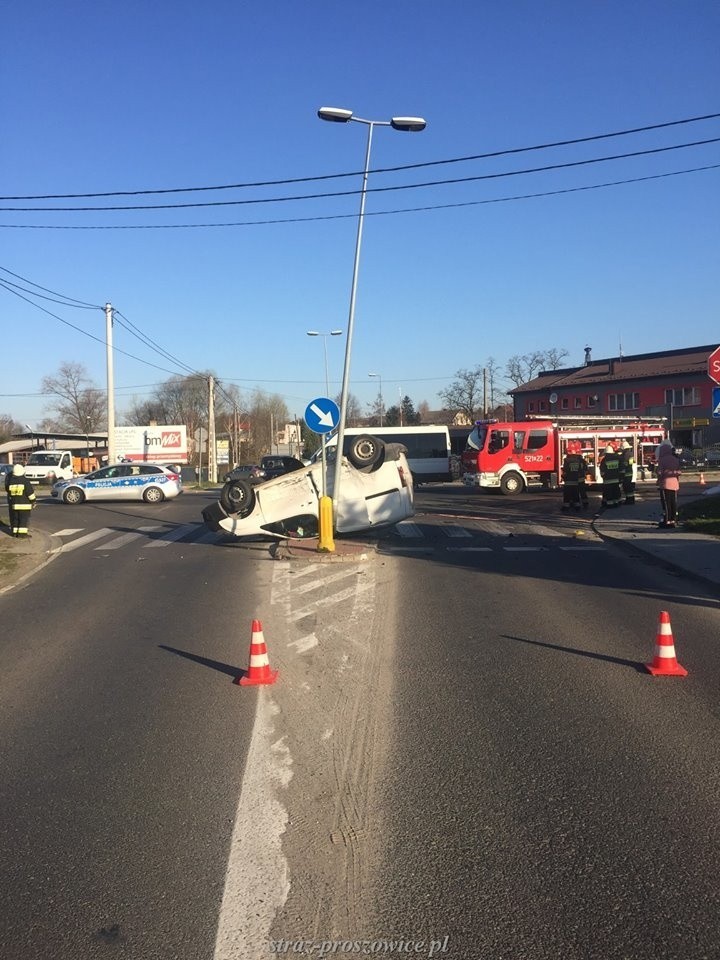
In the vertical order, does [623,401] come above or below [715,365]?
above

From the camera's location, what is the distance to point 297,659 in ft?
23.4

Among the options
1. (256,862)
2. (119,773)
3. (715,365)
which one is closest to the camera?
(256,862)

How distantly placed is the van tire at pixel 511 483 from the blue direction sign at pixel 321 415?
1710 cm

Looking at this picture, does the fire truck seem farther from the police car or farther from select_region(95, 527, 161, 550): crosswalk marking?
select_region(95, 527, 161, 550): crosswalk marking

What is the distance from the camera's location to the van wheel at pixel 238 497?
14922 mm

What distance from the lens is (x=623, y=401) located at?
217 ft

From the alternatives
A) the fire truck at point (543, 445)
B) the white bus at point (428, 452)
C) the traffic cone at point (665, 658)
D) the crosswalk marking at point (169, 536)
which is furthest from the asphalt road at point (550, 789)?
the white bus at point (428, 452)

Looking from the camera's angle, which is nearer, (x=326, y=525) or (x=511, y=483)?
(x=326, y=525)

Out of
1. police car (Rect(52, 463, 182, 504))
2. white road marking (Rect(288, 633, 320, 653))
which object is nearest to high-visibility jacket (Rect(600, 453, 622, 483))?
police car (Rect(52, 463, 182, 504))

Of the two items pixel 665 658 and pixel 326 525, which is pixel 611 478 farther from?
pixel 665 658

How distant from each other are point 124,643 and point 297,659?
203 centimetres

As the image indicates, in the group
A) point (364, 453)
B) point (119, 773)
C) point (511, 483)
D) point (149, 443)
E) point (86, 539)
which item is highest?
point (364, 453)

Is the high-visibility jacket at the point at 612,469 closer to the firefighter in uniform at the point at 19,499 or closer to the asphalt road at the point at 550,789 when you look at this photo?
the asphalt road at the point at 550,789

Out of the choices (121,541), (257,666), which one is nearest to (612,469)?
(121,541)
